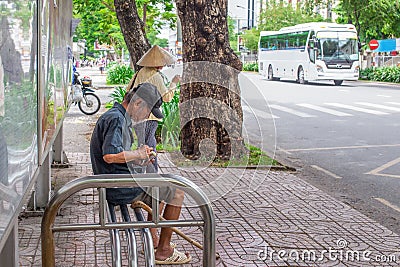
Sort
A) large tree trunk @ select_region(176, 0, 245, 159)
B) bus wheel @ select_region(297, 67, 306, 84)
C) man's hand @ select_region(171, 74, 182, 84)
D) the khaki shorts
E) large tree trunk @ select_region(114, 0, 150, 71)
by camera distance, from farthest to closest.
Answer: bus wheel @ select_region(297, 67, 306, 84) → large tree trunk @ select_region(114, 0, 150, 71) → large tree trunk @ select_region(176, 0, 245, 159) → man's hand @ select_region(171, 74, 182, 84) → the khaki shorts

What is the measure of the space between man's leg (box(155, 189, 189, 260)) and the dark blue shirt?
1.45 feet

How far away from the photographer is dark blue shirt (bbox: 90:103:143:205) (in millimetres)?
4395

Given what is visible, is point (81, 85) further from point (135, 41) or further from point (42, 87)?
point (42, 87)

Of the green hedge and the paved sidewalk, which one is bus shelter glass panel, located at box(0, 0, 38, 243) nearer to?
the paved sidewalk

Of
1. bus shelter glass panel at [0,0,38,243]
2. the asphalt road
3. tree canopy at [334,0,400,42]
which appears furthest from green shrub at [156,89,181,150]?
tree canopy at [334,0,400,42]

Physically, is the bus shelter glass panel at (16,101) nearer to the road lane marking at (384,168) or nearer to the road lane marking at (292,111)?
the road lane marking at (384,168)

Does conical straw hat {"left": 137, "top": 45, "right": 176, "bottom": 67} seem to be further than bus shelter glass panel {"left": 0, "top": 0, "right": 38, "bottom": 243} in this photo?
Yes

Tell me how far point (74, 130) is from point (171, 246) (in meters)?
10.5

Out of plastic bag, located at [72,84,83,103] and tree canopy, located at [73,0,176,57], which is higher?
tree canopy, located at [73,0,176,57]

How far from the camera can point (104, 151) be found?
4.38 m

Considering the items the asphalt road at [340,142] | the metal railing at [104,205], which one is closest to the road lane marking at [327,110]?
the asphalt road at [340,142]

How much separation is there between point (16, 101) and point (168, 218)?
7.69 feet

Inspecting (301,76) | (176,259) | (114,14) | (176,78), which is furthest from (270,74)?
(176,259)

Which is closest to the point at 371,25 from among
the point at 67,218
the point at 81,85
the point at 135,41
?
the point at 81,85
